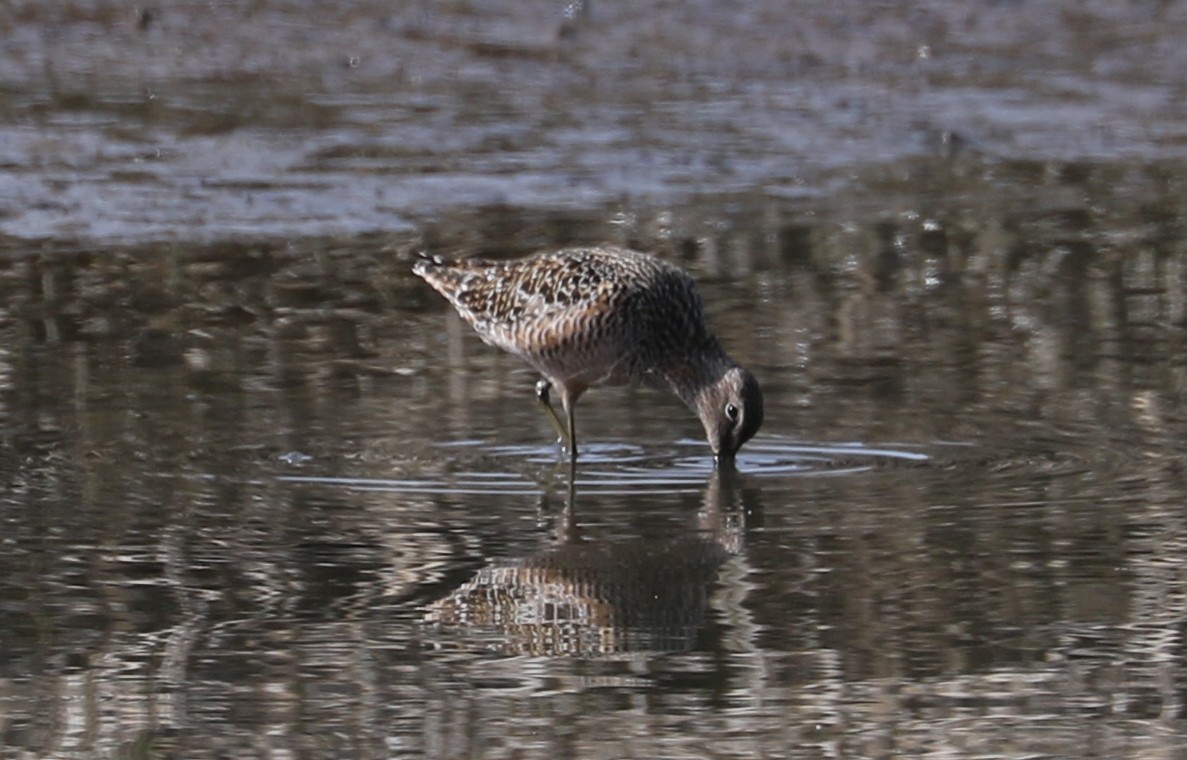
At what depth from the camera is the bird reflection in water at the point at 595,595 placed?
19.6 ft

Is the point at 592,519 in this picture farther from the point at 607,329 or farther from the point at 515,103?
the point at 515,103

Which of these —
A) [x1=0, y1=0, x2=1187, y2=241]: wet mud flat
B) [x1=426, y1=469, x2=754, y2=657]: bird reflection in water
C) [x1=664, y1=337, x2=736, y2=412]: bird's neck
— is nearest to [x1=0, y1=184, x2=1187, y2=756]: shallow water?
[x1=426, y1=469, x2=754, y2=657]: bird reflection in water

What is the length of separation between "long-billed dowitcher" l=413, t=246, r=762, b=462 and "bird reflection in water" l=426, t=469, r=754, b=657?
1354 mm

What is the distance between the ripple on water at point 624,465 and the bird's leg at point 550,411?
57mm

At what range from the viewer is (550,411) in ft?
28.3

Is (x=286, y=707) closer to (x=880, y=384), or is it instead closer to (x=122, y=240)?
(x=880, y=384)

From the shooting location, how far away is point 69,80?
15.5 m

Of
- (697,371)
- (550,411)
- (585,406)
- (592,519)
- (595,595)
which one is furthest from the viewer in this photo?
(585,406)

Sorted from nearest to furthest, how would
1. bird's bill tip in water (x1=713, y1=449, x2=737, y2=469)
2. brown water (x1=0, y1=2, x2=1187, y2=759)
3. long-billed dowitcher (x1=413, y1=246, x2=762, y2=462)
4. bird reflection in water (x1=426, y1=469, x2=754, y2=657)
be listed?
brown water (x1=0, y1=2, x2=1187, y2=759), bird reflection in water (x1=426, y1=469, x2=754, y2=657), bird's bill tip in water (x1=713, y1=449, x2=737, y2=469), long-billed dowitcher (x1=413, y1=246, x2=762, y2=462)

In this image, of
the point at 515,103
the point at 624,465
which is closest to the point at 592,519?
the point at 624,465

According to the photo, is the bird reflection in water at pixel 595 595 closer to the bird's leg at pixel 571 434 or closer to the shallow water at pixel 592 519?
the shallow water at pixel 592 519

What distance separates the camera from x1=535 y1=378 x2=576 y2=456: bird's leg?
8.35 metres

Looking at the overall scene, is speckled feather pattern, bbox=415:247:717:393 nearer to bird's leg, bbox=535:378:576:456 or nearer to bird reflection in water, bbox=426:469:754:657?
bird's leg, bbox=535:378:576:456

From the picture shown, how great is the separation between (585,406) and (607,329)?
772 millimetres
